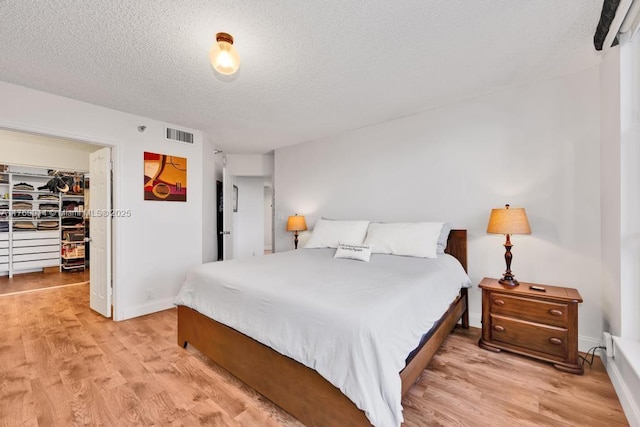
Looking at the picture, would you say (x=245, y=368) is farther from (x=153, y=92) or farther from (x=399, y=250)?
(x=153, y=92)

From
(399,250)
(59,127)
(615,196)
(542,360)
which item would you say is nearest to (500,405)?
(542,360)

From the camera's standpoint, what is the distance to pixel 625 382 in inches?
62.7

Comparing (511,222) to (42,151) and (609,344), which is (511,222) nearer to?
(609,344)

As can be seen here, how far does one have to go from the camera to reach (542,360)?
206 centimetres

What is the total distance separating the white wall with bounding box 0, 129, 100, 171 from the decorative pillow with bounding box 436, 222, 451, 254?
18.0 ft

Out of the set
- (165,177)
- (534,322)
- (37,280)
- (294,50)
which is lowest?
(37,280)

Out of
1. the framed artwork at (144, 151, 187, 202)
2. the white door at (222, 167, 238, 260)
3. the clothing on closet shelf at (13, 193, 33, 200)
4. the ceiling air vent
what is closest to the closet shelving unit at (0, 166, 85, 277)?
the clothing on closet shelf at (13, 193, 33, 200)

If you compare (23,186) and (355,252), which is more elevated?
(23,186)

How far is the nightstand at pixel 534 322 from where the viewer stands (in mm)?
1939

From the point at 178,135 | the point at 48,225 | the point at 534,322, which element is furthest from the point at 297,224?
the point at 48,225

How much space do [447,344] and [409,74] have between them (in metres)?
2.38

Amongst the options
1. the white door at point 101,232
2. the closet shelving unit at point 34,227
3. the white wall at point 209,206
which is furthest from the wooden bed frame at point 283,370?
the closet shelving unit at point 34,227

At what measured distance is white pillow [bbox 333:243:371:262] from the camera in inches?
101

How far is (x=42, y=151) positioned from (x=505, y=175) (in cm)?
757
